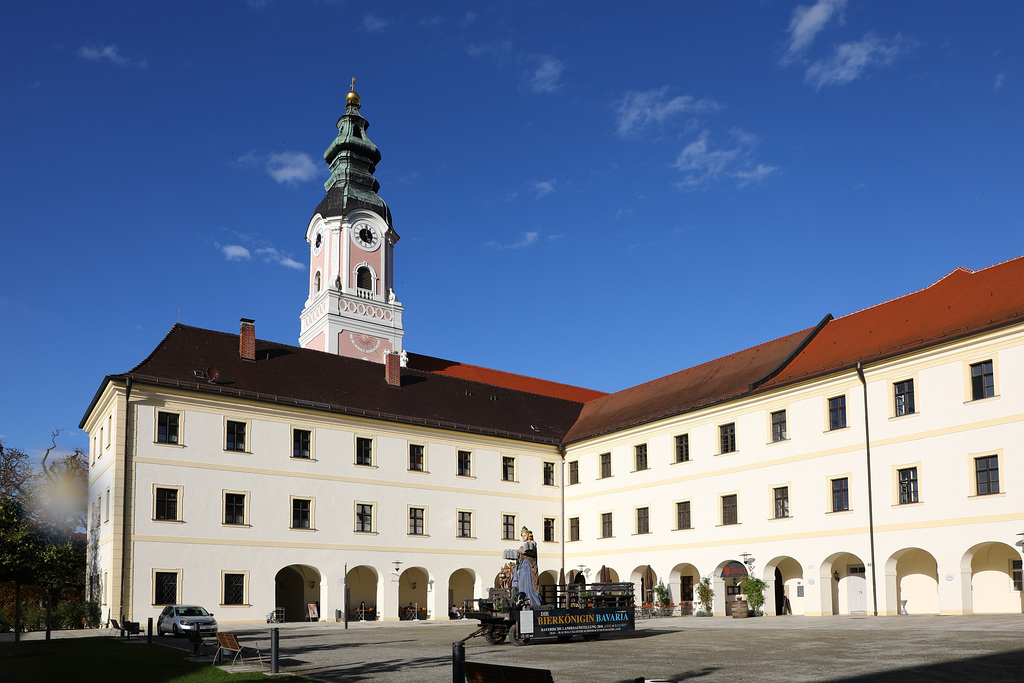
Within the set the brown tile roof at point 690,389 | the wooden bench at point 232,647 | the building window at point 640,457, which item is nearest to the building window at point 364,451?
the brown tile roof at point 690,389

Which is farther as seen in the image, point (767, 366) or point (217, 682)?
point (767, 366)

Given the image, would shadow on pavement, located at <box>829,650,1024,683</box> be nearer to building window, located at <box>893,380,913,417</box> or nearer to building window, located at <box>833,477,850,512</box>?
building window, located at <box>893,380,913,417</box>

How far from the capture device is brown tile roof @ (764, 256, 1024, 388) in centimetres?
2853

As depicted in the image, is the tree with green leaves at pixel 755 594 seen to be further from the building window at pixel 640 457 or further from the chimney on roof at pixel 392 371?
the chimney on roof at pixel 392 371

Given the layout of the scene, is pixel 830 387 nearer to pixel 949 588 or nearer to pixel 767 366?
pixel 767 366

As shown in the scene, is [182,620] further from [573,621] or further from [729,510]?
[729,510]

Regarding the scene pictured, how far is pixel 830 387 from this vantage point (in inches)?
1268

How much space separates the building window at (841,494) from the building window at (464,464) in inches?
630

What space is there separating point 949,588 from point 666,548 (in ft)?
40.2

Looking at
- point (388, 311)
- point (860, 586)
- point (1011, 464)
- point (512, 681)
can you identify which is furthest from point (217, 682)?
point (388, 311)

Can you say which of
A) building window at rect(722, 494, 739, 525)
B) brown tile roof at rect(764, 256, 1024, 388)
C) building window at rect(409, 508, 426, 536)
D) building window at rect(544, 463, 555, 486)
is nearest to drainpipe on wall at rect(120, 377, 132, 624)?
building window at rect(409, 508, 426, 536)

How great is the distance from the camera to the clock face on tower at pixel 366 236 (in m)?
58.2

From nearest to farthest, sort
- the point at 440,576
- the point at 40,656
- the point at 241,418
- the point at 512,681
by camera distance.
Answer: the point at 512,681
the point at 40,656
the point at 241,418
the point at 440,576

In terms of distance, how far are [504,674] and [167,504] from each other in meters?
26.5
